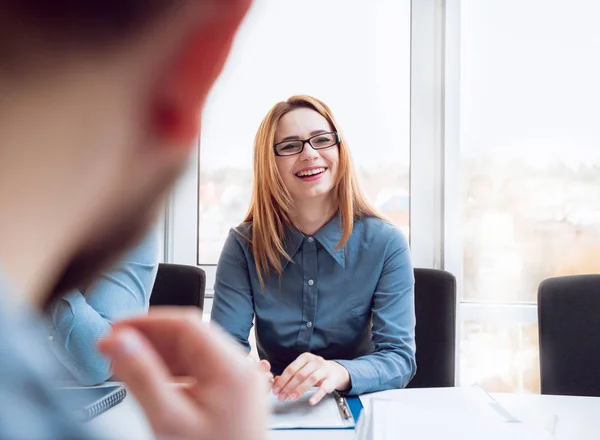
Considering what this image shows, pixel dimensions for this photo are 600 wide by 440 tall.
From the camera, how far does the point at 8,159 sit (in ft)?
0.31

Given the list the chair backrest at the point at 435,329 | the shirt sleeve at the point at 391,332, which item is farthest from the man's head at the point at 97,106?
the chair backrest at the point at 435,329

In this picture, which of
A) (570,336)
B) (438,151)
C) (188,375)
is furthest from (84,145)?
(438,151)

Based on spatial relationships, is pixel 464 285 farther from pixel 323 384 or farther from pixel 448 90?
pixel 323 384

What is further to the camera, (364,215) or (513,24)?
(513,24)

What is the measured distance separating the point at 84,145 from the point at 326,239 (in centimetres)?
125

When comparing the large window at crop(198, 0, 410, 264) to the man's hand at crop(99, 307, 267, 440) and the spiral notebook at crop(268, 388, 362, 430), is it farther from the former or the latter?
the man's hand at crop(99, 307, 267, 440)

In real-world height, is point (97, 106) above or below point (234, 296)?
above

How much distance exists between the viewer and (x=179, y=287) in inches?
56.8

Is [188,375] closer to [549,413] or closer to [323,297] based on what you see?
[549,413]

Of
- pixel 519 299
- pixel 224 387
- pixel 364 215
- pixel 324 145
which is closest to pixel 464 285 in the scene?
pixel 519 299

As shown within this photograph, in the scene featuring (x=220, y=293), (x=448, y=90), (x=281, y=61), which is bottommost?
(x=220, y=293)

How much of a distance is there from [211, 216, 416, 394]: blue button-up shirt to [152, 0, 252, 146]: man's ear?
1155 millimetres

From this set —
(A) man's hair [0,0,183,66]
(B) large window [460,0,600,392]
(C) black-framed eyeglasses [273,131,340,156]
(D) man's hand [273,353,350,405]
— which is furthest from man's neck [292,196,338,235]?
(A) man's hair [0,0,183,66]

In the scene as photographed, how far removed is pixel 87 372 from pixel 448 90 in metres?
1.53
